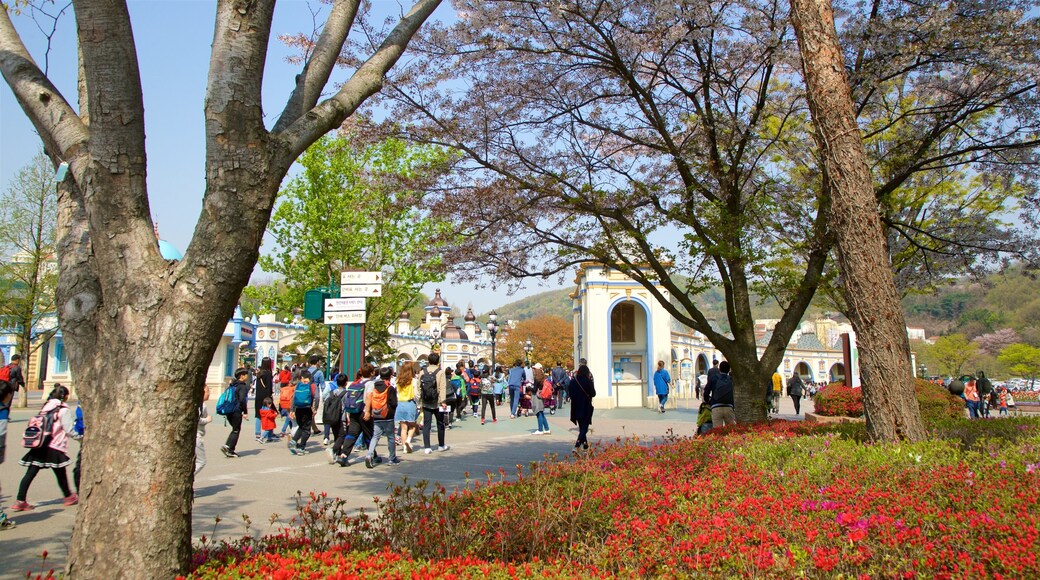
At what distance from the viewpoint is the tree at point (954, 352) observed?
62.9 meters

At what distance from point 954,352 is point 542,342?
39435 millimetres

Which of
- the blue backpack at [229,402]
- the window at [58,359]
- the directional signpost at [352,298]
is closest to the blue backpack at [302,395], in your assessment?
the blue backpack at [229,402]

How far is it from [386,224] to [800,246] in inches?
704

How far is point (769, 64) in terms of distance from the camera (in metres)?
9.77

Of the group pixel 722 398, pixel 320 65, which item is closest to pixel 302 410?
pixel 722 398

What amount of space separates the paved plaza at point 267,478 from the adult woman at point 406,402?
17.2 inches

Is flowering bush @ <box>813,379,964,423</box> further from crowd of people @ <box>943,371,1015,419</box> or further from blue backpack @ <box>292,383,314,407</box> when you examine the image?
blue backpack @ <box>292,383,314,407</box>

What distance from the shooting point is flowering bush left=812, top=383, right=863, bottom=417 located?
15.6 metres

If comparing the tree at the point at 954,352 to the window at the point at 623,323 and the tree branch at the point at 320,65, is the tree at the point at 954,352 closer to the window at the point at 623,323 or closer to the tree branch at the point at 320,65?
the window at the point at 623,323

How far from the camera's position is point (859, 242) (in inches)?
274

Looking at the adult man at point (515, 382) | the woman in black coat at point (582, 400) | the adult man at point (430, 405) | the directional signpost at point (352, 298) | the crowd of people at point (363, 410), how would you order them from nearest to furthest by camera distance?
the crowd of people at point (363, 410), the woman in black coat at point (582, 400), the adult man at point (430, 405), the directional signpost at point (352, 298), the adult man at point (515, 382)

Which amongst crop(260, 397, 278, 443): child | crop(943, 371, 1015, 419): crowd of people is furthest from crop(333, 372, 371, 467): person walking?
crop(943, 371, 1015, 419): crowd of people

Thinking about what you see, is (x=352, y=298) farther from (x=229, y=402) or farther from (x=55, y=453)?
(x=55, y=453)

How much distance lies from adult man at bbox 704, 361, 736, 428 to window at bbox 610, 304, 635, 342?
1651cm
